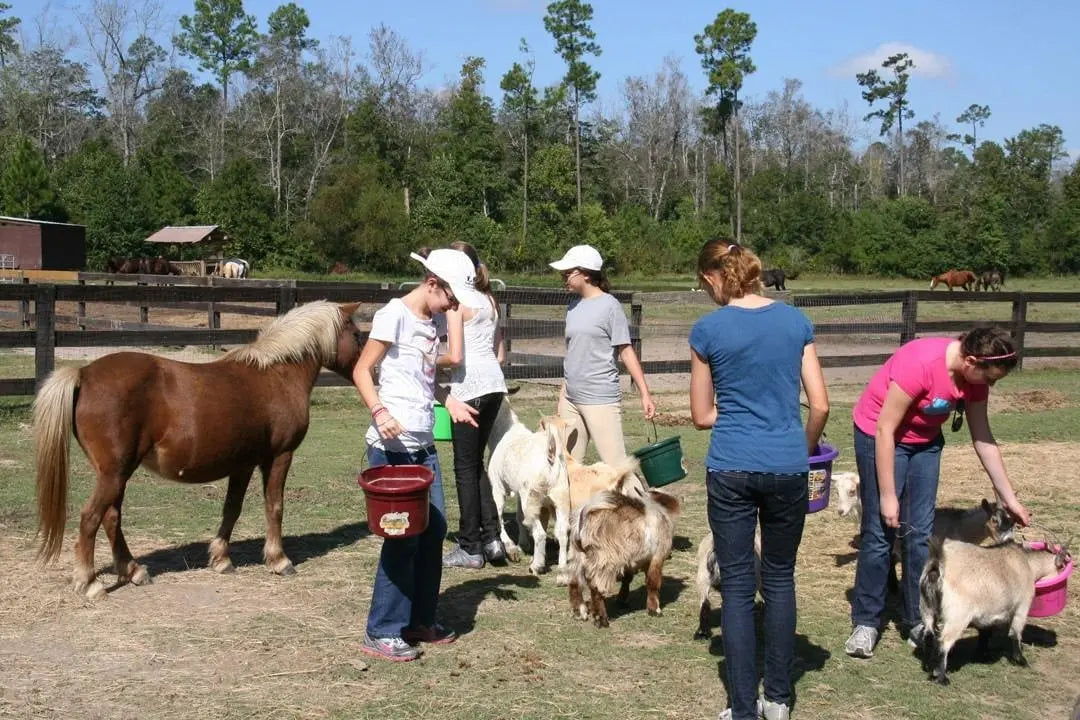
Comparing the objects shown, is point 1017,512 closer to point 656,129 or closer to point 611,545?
point 611,545

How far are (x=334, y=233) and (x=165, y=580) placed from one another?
160 ft

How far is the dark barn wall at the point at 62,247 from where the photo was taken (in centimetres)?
4584

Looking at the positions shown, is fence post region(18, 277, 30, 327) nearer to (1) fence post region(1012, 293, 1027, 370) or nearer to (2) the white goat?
(2) the white goat

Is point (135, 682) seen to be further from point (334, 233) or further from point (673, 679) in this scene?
point (334, 233)

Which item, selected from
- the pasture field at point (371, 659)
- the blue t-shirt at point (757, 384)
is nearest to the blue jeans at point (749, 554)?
the blue t-shirt at point (757, 384)

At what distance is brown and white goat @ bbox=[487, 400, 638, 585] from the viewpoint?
6.02m

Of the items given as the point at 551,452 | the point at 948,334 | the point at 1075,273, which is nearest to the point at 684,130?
the point at 1075,273

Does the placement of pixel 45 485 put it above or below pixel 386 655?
above

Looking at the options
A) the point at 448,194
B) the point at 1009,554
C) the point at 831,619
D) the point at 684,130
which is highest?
the point at 684,130

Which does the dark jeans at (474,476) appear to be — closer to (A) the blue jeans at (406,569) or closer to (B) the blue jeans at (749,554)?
(A) the blue jeans at (406,569)

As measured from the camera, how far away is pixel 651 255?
180ft

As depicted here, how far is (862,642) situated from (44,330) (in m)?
8.94

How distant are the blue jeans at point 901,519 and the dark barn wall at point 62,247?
46981mm

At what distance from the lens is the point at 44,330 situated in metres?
10.8
